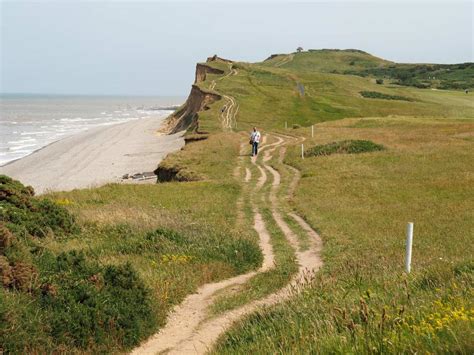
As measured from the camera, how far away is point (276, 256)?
16.8m

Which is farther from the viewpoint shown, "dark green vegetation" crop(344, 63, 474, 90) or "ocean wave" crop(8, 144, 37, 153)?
"dark green vegetation" crop(344, 63, 474, 90)

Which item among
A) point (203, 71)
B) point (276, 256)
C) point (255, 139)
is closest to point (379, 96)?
point (203, 71)

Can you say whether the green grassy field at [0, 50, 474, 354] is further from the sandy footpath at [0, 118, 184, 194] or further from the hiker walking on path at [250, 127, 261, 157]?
the sandy footpath at [0, 118, 184, 194]

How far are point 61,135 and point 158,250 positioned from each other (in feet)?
293

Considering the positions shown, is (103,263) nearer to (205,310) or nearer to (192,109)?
(205,310)

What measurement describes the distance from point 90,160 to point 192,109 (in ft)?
107

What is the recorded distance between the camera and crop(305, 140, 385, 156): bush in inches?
1622

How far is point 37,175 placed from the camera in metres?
54.7

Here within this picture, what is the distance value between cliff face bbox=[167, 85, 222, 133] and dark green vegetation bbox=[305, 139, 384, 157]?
130 feet

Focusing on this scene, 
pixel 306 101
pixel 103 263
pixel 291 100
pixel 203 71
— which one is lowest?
pixel 103 263

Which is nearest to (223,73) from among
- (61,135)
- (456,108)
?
(61,135)

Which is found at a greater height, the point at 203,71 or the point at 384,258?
the point at 203,71

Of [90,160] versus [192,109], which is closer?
[90,160]

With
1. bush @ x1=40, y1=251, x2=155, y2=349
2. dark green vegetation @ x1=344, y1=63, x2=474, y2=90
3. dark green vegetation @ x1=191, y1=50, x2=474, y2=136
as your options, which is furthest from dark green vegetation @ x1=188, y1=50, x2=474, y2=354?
dark green vegetation @ x1=344, y1=63, x2=474, y2=90
